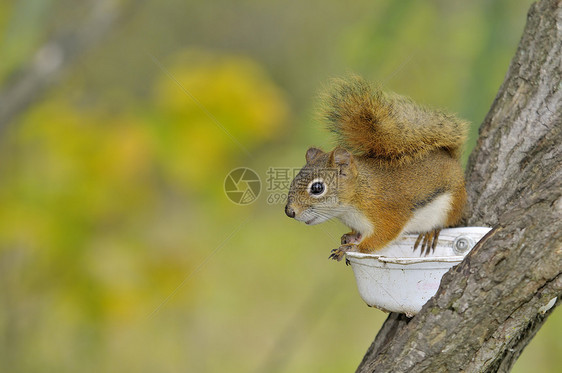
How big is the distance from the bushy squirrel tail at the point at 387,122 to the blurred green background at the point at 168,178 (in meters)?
0.14

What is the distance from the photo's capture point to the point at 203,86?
3572 mm

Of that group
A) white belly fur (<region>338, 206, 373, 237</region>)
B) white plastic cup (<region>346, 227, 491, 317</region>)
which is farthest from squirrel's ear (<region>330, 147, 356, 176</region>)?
white plastic cup (<region>346, 227, 491, 317</region>)

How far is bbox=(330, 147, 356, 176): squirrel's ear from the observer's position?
2192 millimetres

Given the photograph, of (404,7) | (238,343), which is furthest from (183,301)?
(404,7)

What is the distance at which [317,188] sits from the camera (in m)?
2.22

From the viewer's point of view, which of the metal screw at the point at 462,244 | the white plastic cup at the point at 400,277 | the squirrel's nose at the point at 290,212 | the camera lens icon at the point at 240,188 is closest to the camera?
the white plastic cup at the point at 400,277

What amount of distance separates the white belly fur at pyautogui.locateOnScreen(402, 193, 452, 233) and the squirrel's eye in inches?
12.7

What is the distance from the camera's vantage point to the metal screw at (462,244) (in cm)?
202

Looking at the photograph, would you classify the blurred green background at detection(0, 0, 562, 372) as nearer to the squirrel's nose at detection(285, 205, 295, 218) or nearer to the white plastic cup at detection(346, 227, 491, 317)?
the squirrel's nose at detection(285, 205, 295, 218)

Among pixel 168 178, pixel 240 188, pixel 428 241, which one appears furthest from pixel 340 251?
pixel 168 178

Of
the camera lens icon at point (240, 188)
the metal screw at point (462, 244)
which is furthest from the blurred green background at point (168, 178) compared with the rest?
the metal screw at point (462, 244)

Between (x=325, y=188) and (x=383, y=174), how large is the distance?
0.23 meters

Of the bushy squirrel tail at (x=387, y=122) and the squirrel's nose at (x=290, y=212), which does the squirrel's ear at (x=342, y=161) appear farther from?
the squirrel's nose at (x=290, y=212)

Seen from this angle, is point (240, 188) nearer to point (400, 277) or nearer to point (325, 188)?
point (325, 188)
